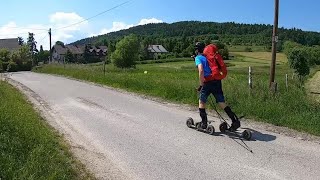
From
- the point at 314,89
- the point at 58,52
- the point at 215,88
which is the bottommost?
the point at 314,89

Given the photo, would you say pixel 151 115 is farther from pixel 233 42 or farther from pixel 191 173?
pixel 233 42

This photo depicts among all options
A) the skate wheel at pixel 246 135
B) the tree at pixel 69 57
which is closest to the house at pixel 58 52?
the tree at pixel 69 57

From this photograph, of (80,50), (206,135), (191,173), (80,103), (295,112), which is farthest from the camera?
(80,50)

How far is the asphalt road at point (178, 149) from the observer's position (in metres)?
6.33

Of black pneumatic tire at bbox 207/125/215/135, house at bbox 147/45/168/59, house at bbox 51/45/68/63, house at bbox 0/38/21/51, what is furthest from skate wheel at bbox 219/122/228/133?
house at bbox 147/45/168/59

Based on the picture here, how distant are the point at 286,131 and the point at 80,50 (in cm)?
14481

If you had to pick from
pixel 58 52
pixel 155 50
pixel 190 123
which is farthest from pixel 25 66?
pixel 155 50

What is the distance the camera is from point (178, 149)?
25.2ft

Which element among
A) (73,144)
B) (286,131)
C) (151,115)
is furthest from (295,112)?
(73,144)

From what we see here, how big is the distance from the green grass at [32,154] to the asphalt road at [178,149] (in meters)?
0.48

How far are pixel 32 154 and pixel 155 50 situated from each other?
5866 inches

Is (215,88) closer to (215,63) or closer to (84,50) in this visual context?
(215,63)

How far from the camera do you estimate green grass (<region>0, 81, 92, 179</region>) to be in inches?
222

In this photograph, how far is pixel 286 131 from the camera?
905 centimetres
